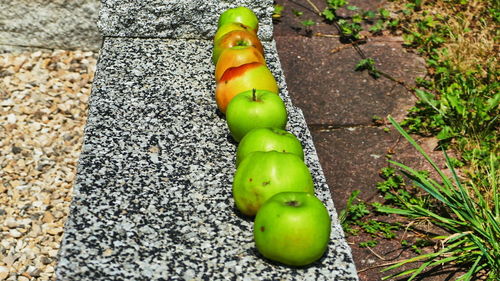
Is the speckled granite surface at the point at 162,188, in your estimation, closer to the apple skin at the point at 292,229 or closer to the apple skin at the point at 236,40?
the apple skin at the point at 292,229

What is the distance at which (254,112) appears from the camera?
2.79m

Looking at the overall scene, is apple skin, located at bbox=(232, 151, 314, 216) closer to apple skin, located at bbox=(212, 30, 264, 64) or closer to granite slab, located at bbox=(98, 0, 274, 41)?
apple skin, located at bbox=(212, 30, 264, 64)

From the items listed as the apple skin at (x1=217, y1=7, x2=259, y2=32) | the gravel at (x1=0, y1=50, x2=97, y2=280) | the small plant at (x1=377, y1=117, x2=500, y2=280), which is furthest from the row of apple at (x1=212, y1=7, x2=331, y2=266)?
the gravel at (x1=0, y1=50, x2=97, y2=280)

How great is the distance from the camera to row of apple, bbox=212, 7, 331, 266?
220 cm

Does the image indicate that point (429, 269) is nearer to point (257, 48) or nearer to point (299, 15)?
point (257, 48)

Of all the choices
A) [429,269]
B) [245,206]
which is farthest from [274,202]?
[429,269]

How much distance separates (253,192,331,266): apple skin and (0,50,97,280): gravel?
1.66 m

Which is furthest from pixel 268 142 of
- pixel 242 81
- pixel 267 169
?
pixel 242 81

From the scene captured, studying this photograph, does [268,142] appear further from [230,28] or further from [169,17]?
[169,17]

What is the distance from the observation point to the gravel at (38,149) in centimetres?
362

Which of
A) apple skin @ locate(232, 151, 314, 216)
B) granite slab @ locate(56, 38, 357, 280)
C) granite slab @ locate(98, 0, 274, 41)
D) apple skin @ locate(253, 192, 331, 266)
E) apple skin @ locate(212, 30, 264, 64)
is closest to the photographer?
apple skin @ locate(253, 192, 331, 266)

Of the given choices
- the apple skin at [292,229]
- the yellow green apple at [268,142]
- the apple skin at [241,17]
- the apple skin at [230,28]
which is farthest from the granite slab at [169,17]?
the apple skin at [292,229]

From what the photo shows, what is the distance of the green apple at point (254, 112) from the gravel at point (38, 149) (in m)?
1.37

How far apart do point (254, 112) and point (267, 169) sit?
17.1 inches
